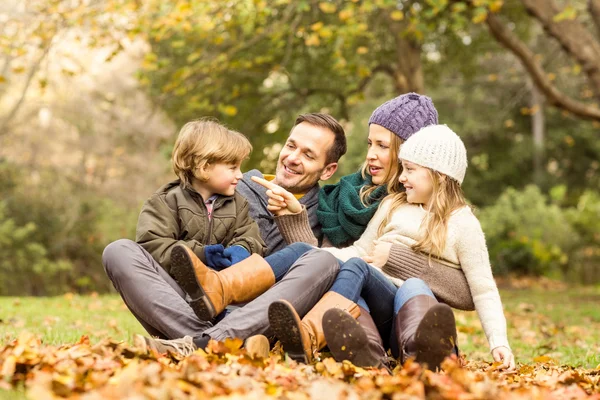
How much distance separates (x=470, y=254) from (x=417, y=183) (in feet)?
1.48

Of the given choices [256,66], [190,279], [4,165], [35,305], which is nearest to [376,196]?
[190,279]

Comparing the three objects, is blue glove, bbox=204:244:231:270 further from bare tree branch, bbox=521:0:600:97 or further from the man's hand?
bare tree branch, bbox=521:0:600:97

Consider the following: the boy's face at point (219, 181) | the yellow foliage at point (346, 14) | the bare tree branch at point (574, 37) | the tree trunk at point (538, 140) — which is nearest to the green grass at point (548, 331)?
the boy's face at point (219, 181)

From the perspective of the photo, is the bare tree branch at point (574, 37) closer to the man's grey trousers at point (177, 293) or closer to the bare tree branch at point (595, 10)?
the bare tree branch at point (595, 10)

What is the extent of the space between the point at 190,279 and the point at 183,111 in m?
9.19

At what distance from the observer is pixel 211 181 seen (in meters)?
3.79

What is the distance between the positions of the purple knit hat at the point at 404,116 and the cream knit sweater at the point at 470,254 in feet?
1.73

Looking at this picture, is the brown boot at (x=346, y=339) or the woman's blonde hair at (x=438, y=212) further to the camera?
the woman's blonde hair at (x=438, y=212)

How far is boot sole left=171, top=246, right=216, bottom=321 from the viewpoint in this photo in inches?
118

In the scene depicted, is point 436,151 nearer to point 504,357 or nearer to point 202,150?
point 504,357

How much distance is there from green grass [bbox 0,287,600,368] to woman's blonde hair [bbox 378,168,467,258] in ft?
4.57

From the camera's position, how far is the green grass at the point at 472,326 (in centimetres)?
493

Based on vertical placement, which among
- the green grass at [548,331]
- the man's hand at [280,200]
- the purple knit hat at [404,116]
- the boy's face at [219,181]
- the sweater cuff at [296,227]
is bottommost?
the green grass at [548,331]

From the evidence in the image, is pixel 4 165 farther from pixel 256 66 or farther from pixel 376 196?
pixel 376 196
